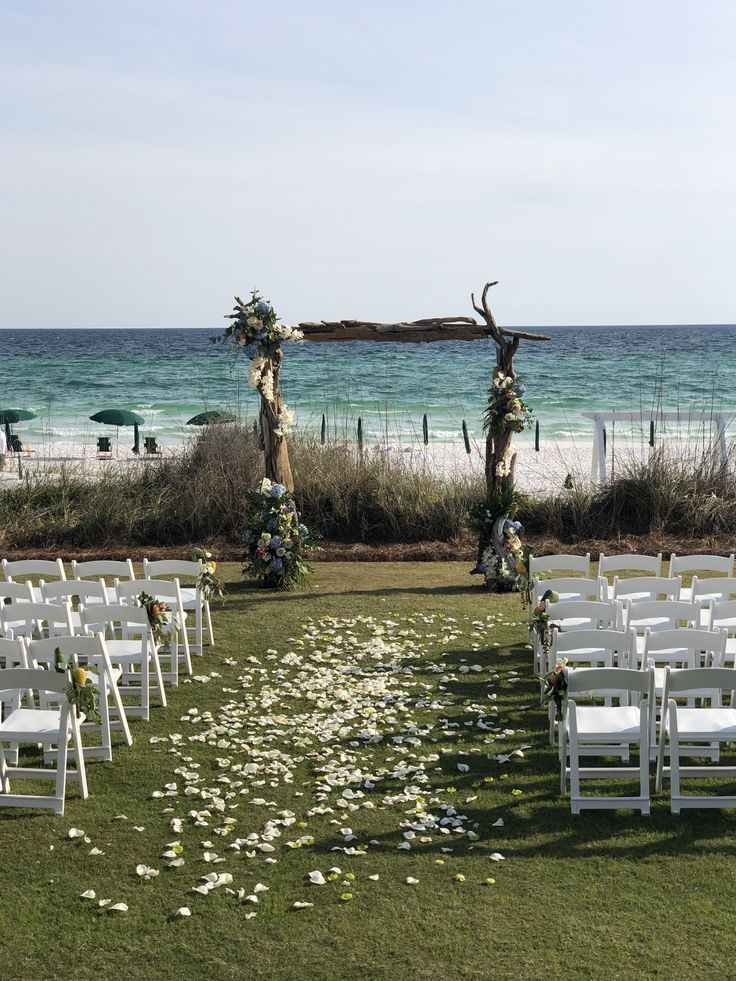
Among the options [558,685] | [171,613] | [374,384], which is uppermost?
[374,384]

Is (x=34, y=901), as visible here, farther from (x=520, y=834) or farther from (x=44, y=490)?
(x=44, y=490)

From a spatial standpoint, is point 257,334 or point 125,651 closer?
point 125,651

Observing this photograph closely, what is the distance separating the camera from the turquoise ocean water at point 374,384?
3144 centimetres

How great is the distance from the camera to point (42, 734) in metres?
5.98

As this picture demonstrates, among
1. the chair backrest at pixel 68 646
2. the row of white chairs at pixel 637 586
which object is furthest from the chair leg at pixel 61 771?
the row of white chairs at pixel 637 586

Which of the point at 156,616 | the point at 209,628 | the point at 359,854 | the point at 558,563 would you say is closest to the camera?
the point at 359,854

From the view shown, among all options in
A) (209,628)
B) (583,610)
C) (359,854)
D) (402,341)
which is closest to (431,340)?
(402,341)

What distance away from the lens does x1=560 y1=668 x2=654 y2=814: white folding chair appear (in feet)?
18.9

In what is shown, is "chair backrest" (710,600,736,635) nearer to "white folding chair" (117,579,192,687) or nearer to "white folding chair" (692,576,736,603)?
"white folding chair" (692,576,736,603)

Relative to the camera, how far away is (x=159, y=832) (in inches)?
221

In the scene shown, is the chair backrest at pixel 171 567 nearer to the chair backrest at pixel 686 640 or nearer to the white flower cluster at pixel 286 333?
the white flower cluster at pixel 286 333

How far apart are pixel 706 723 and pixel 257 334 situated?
22.8ft

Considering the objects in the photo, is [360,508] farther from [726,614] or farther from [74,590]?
[726,614]

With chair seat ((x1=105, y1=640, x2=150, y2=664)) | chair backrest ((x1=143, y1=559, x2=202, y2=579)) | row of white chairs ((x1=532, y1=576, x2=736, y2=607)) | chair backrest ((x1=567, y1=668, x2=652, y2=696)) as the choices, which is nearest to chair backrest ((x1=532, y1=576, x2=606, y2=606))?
row of white chairs ((x1=532, y1=576, x2=736, y2=607))
